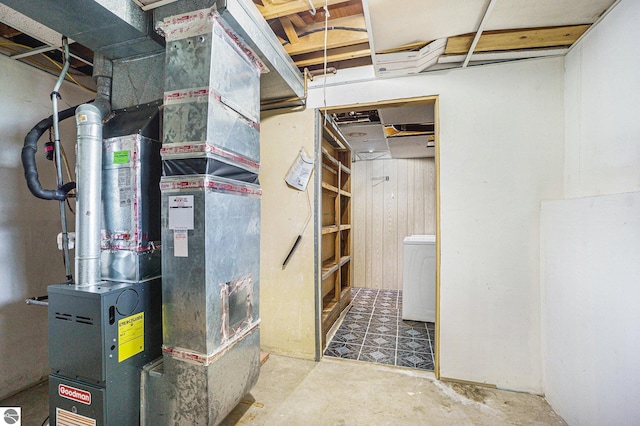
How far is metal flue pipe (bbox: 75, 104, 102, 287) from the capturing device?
4.74 ft

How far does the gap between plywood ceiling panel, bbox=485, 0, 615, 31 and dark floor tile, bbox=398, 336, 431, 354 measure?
8.81 ft

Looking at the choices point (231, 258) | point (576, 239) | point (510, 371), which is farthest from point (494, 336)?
point (231, 258)

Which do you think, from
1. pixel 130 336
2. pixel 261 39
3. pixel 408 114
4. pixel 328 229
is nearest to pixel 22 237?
pixel 130 336

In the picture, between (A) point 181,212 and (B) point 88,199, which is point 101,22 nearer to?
(B) point 88,199

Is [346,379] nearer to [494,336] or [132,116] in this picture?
[494,336]

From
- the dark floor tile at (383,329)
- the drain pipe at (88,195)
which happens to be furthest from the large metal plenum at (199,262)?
the dark floor tile at (383,329)

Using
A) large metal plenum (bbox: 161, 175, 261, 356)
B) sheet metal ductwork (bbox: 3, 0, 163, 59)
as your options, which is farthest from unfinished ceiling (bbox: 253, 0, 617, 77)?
large metal plenum (bbox: 161, 175, 261, 356)

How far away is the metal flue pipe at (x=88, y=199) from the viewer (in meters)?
1.45

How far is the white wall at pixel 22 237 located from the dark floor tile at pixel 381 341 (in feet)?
9.12

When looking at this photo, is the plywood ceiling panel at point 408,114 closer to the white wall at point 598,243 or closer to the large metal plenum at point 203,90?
the white wall at point 598,243

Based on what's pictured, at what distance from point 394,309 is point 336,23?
3465mm

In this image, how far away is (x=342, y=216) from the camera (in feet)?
13.8

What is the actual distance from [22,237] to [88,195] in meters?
1.21

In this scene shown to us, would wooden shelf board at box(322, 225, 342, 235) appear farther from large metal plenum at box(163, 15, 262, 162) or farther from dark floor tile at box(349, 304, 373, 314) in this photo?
large metal plenum at box(163, 15, 262, 162)
